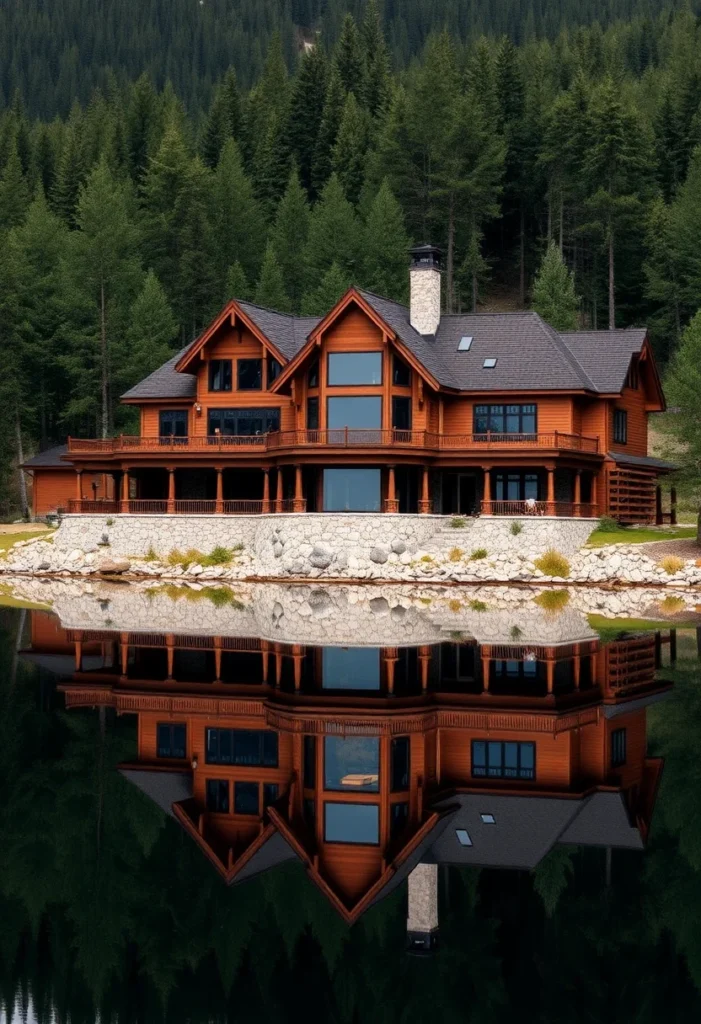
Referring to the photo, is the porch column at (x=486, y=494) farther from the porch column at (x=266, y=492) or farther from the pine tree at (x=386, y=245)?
the pine tree at (x=386, y=245)

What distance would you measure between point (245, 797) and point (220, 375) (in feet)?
128

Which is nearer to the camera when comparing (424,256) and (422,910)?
(422,910)

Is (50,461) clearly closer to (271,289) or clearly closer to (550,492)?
(271,289)

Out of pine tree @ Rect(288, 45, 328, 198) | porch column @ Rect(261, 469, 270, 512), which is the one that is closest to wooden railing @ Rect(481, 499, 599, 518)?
porch column @ Rect(261, 469, 270, 512)

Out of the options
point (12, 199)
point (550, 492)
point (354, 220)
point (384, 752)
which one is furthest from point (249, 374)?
point (12, 199)

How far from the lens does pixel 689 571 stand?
133 feet

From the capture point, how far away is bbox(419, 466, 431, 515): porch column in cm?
4575

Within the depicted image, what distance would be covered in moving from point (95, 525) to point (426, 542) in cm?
1294

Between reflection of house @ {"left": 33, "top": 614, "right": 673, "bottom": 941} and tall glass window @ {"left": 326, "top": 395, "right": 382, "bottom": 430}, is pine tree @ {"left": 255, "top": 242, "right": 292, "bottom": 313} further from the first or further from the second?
reflection of house @ {"left": 33, "top": 614, "right": 673, "bottom": 941}

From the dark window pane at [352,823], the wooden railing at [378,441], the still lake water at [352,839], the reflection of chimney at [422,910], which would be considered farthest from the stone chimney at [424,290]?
the reflection of chimney at [422,910]

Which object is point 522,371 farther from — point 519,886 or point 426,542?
point 519,886

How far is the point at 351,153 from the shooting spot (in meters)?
90.2

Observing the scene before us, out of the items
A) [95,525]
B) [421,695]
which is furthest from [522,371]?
[421,695]

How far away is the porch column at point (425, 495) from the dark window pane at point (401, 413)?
5.70ft
